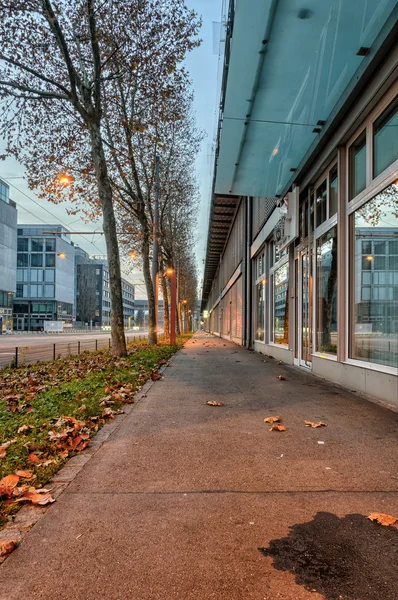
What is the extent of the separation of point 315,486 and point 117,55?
12914 millimetres

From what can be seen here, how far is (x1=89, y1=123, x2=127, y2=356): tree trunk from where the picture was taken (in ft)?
39.0

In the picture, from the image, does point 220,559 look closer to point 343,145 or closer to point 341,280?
point 341,280

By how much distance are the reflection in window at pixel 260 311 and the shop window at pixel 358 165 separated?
9358 millimetres

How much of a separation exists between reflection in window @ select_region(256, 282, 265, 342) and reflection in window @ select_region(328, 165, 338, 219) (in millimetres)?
8150

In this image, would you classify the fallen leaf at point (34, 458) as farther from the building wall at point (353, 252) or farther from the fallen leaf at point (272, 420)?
the building wall at point (353, 252)

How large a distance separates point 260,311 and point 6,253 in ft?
193

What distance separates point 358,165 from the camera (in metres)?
6.69

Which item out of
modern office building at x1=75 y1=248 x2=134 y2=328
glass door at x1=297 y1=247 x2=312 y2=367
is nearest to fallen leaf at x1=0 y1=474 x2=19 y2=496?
glass door at x1=297 y1=247 x2=312 y2=367

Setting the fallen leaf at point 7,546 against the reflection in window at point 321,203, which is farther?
the reflection in window at point 321,203

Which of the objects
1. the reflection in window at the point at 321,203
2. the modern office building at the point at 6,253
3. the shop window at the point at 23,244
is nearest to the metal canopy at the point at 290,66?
the reflection in window at the point at 321,203

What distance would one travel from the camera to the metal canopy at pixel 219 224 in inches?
Result: 901

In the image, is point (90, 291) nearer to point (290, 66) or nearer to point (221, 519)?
point (290, 66)

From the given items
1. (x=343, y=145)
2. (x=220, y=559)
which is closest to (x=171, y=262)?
(x=343, y=145)

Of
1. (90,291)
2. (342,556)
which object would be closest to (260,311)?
(342,556)
